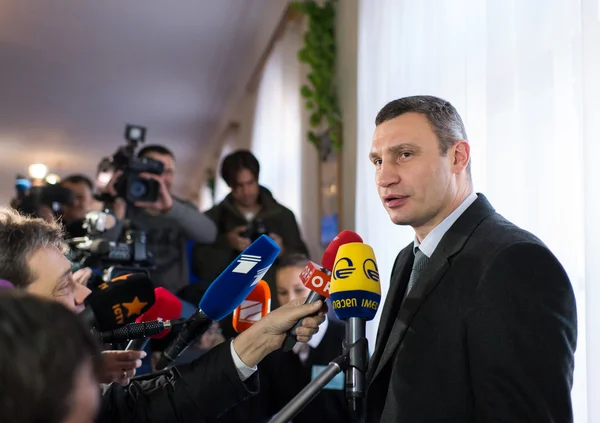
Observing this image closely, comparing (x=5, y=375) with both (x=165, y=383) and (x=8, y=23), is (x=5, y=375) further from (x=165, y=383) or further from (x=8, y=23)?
(x=8, y=23)

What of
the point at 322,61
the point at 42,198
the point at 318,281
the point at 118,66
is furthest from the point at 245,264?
the point at 118,66

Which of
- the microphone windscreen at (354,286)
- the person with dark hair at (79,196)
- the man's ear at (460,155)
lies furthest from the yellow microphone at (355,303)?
the person with dark hair at (79,196)

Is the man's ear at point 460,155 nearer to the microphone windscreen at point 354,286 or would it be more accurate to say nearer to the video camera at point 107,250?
the microphone windscreen at point 354,286

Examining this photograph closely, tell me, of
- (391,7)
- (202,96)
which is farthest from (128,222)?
(202,96)

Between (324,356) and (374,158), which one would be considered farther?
(324,356)

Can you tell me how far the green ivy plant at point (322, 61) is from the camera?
3785 mm

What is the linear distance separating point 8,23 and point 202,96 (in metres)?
2.70

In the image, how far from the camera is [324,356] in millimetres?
2607

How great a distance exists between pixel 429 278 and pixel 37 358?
82 cm

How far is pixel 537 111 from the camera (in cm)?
164

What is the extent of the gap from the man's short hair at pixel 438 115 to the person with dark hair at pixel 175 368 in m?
0.43

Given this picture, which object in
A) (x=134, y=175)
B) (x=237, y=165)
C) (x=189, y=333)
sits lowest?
(x=189, y=333)

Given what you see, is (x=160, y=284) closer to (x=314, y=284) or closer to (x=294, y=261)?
(x=294, y=261)

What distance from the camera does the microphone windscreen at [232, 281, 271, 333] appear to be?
1595mm
